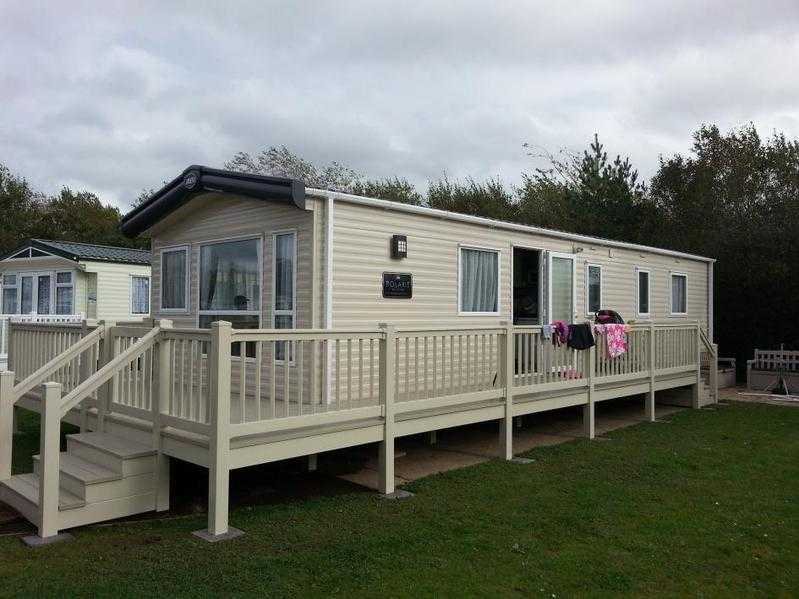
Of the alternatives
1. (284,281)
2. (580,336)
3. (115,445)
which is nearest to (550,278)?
(580,336)

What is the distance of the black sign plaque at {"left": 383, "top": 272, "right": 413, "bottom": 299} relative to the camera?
7.05 m

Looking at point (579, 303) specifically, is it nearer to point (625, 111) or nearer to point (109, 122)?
point (625, 111)

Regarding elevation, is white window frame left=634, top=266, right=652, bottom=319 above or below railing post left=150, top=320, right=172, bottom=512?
above

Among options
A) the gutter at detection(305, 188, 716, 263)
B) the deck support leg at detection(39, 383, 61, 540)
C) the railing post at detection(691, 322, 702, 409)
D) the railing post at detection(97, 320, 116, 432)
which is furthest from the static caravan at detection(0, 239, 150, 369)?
the railing post at detection(691, 322, 702, 409)

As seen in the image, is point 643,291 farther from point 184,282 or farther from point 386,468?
point 184,282

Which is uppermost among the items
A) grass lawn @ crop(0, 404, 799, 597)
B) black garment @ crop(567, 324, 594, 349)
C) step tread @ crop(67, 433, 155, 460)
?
black garment @ crop(567, 324, 594, 349)

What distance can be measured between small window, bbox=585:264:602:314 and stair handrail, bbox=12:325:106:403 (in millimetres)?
7104

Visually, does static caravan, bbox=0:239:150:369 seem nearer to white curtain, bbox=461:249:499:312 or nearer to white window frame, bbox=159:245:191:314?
white window frame, bbox=159:245:191:314

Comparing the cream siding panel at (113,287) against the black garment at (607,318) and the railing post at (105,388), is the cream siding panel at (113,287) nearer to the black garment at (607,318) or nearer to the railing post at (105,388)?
the railing post at (105,388)

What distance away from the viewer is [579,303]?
9883 millimetres

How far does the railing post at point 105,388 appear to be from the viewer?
580 centimetres

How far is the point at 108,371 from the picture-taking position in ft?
16.0

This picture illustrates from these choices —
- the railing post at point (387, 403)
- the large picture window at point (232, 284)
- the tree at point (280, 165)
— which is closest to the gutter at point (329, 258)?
the railing post at point (387, 403)

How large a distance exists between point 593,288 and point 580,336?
8.93ft
